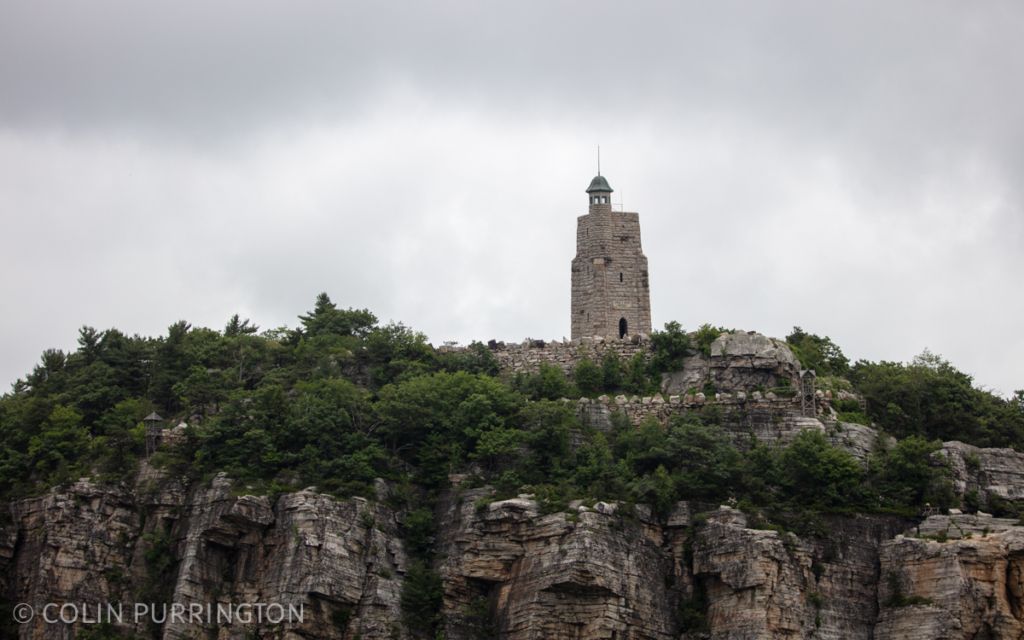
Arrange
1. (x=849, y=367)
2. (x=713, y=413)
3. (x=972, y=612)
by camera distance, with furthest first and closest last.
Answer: (x=849, y=367), (x=713, y=413), (x=972, y=612)

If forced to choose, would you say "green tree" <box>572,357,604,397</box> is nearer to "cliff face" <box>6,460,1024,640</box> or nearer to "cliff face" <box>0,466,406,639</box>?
"cliff face" <box>6,460,1024,640</box>

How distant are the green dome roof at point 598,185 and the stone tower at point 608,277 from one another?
369mm

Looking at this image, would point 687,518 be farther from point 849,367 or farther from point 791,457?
point 849,367

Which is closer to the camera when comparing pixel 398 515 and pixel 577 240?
pixel 398 515

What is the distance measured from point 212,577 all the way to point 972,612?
30202 millimetres

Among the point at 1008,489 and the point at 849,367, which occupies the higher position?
the point at 849,367

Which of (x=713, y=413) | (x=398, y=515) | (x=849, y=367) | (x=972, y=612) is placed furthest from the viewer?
(x=849, y=367)

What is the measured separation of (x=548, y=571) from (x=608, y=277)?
2516 cm

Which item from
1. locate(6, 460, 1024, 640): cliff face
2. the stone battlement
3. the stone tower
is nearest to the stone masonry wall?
the stone tower

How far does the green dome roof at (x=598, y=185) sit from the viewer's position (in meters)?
106

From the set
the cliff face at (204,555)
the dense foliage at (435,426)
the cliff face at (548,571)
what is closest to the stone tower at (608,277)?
the dense foliage at (435,426)

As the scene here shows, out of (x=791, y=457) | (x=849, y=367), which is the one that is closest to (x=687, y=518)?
(x=791, y=457)

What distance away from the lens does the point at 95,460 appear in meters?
91.1

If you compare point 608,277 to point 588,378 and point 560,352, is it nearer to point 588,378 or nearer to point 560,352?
point 560,352
